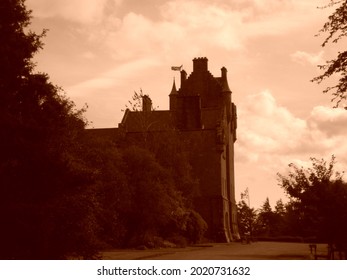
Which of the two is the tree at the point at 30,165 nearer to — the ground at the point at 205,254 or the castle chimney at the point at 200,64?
the ground at the point at 205,254

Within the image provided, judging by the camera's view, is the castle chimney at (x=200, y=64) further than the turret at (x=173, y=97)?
No

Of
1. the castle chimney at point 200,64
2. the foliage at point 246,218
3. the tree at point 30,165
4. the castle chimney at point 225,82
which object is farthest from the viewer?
the foliage at point 246,218

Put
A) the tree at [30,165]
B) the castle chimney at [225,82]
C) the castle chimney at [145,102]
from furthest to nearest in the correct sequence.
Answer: the castle chimney at [225,82] < the castle chimney at [145,102] < the tree at [30,165]

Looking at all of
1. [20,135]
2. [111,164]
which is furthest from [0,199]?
[111,164]

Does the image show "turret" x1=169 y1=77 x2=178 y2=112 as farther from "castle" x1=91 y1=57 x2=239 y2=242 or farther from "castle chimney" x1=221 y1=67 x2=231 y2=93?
"castle chimney" x1=221 y1=67 x2=231 y2=93

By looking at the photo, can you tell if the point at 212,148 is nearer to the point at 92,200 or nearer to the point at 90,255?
the point at 92,200

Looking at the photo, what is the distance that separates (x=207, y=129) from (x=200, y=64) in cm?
1187

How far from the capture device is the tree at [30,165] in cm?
1925

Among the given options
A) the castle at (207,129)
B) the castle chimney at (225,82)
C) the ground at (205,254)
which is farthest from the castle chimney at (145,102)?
the ground at (205,254)

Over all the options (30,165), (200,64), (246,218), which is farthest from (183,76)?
(30,165)

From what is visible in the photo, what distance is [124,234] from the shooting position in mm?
45312

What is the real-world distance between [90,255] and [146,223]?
2374 centimetres
